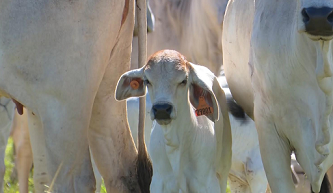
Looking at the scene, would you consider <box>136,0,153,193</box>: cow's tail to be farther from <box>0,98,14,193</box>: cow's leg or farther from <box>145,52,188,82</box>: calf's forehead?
<box>0,98,14,193</box>: cow's leg

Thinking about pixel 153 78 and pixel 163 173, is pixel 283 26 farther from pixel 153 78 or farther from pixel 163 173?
pixel 163 173

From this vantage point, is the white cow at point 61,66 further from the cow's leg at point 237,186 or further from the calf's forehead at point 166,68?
the cow's leg at point 237,186

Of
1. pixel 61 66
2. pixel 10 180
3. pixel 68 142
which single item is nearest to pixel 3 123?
pixel 68 142

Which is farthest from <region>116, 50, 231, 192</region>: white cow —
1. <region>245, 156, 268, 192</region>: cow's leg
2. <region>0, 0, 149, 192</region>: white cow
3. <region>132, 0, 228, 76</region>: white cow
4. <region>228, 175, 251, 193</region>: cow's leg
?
<region>132, 0, 228, 76</region>: white cow

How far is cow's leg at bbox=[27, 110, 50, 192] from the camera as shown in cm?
611

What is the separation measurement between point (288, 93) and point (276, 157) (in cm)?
38

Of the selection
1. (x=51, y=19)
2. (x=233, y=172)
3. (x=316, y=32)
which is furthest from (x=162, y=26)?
(x=316, y=32)

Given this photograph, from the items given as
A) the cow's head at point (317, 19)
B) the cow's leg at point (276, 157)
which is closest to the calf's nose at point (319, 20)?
the cow's head at point (317, 19)

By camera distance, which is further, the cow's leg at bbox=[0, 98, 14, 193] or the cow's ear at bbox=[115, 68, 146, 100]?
the cow's leg at bbox=[0, 98, 14, 193]

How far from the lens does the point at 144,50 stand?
596 cm

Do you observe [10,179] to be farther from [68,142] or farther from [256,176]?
[68,142]

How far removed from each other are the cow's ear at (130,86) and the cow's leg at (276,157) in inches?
29.8

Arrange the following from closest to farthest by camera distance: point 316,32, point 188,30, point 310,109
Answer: point 316,32
point 310,109
point 188,30

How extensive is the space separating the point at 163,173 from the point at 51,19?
3.64 ft
